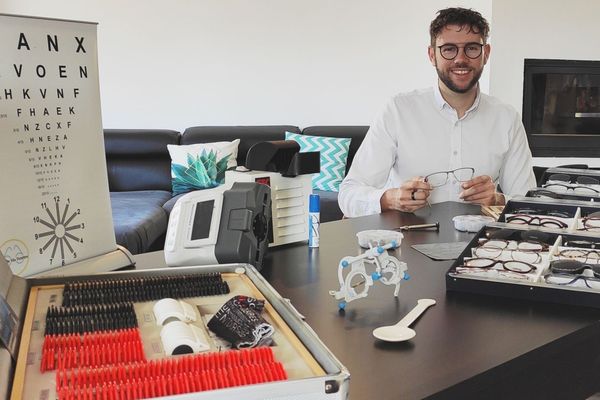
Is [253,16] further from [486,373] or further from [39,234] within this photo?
[486,373]

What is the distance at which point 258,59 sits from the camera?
15.1ft

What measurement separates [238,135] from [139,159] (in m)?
0.71

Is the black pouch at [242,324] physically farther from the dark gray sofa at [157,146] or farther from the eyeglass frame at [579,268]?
the dark gray sofa at [157,146]

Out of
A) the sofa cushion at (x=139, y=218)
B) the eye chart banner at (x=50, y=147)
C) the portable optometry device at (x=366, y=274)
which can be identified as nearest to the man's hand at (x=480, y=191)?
the portable optometry device at (x=366, y=274)

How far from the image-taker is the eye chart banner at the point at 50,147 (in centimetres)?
112

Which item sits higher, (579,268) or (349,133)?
(349,133)

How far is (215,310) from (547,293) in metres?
0.57

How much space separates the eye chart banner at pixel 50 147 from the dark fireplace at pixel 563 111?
13.3 ft

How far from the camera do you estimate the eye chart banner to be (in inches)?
44.1

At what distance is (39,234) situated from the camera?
1.18 meters

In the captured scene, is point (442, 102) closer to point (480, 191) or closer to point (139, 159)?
point (480, 191)

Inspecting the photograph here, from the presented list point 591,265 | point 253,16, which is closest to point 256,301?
point 591,265

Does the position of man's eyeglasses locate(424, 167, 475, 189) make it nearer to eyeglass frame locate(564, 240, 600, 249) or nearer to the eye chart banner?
eyeglass frame locate(564, 240, 600, 249)

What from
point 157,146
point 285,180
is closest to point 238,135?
point 157,146
